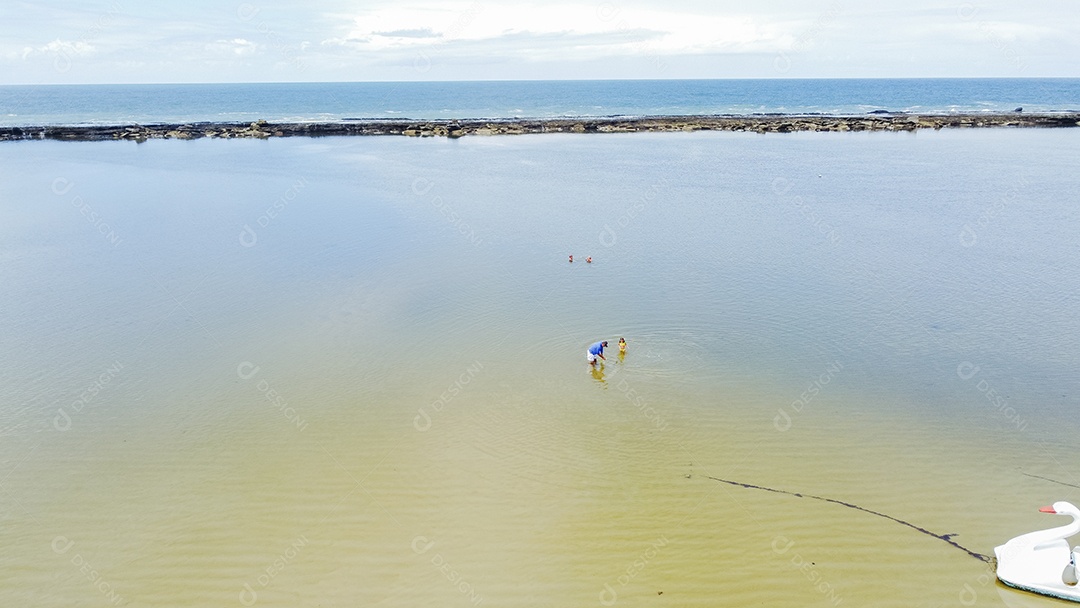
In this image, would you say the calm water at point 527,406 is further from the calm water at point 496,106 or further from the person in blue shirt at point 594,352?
the calm water at point 496,106

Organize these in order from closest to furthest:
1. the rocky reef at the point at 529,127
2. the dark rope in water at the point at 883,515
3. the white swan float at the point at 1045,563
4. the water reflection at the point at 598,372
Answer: the white swan float at the point at 1045,563, the dark rope in water at the point at 883,515, the water reflection at the point at 598,372, the rocky reef at the point at 529,127

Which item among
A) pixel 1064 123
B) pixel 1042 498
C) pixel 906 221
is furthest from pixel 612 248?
pixel 1064 123

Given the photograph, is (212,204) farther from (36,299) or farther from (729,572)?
(729,572)

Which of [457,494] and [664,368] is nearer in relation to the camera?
[457,494]

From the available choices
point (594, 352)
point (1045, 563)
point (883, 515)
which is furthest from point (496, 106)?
point (1045, 563)

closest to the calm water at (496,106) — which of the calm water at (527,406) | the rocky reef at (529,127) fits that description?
the rocky reef at (529,127)

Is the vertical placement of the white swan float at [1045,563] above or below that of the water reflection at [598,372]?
below
